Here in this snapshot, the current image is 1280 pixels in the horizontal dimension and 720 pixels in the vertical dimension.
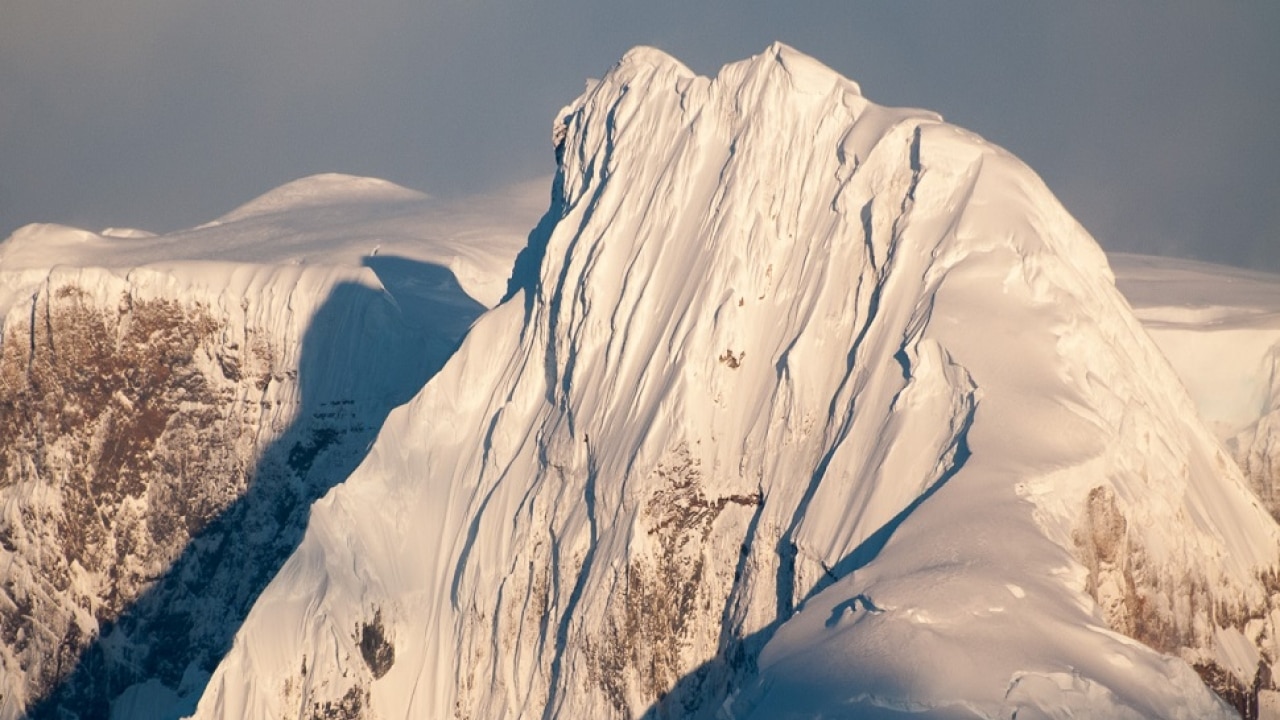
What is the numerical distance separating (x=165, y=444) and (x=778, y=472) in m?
37.8

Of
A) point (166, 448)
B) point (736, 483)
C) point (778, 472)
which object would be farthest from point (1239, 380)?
point (166, 448)

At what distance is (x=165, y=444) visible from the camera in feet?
303

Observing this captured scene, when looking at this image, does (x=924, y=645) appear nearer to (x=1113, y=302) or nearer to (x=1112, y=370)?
(x=1112, y=370)

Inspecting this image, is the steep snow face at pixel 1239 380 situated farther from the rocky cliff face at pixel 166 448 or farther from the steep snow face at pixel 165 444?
the rocky cliff face at pixel 166 448

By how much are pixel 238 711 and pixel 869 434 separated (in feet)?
75.8

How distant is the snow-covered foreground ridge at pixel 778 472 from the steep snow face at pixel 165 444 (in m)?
17.0

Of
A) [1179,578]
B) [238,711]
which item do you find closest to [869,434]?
[1179,578]

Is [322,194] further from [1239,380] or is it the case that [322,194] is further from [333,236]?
[1239,380]

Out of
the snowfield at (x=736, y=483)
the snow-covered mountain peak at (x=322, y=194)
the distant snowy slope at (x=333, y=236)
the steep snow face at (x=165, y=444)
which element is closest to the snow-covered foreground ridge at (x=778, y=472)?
the snowfield at (x=736, y=483)

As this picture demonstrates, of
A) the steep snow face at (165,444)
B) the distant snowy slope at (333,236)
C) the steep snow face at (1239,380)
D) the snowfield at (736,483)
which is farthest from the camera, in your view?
the distant snowy slope at (333,236)

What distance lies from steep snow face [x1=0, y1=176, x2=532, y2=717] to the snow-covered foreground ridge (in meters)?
17.0

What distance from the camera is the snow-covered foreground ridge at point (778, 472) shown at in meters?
51.3

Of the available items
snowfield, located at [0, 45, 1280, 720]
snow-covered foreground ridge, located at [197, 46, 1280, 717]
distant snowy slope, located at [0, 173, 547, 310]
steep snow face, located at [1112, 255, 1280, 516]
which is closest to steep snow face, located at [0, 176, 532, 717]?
snowfield, located at [0, 45, 1280, 720]

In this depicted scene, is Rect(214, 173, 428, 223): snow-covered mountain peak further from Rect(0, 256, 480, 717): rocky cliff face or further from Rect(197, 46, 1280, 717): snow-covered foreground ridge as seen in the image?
Rect(197, 46, 1280, 717): snow-covered foreground ridge
